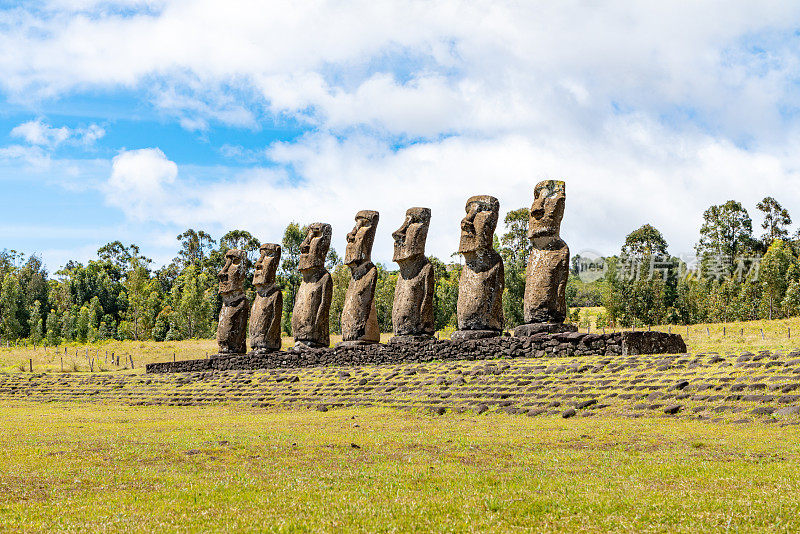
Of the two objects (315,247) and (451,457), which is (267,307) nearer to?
(315,247)

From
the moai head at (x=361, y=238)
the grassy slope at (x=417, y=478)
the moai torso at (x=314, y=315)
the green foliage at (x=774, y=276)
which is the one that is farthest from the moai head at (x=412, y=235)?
the green foliage at (x=774, y=276)

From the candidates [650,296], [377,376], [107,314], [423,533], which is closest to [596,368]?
[377,376]

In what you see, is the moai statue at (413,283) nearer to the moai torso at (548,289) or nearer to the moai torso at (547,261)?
the moai torso at (547,261)

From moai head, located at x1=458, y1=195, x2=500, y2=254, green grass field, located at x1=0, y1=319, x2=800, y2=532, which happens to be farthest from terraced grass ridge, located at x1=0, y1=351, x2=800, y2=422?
moai head, located at x1=458, y1=195, x2=500, y2=254

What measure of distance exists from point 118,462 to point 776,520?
777 cm

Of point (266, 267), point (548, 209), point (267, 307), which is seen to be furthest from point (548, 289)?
point (266, 267)

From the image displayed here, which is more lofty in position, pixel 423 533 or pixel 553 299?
pixel 553 299

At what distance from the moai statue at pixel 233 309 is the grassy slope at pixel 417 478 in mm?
16858

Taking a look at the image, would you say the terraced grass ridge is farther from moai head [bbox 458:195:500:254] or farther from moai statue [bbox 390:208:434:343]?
moai head [bbox 458:195:500:254]

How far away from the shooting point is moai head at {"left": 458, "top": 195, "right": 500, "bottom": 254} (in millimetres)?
22625

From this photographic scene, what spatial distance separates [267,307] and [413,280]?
7.50m

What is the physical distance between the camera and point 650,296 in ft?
171

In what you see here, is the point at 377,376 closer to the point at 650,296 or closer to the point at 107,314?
the point at 650,296

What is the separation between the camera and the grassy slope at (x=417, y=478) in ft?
21.0
